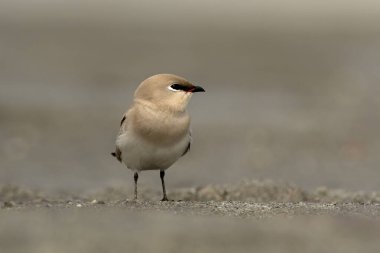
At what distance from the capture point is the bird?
9398 mm

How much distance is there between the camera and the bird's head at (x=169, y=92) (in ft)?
31.2

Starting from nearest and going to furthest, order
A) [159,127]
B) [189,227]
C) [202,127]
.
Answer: [189,227] < [159,127] < [202,127]

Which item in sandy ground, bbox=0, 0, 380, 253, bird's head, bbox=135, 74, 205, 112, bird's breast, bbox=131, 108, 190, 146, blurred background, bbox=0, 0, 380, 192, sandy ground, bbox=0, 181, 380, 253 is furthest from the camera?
blurred background, bbox=0, 0, 380, 192

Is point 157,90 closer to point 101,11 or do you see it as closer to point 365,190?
point 365,190

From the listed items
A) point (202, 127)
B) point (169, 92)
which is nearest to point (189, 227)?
point (169, 92)

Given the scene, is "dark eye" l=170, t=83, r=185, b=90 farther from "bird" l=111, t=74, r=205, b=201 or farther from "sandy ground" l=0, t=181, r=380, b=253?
"sandy ground" l=0, t=181, r=380, b=253

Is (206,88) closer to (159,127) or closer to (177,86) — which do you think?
(177,86)

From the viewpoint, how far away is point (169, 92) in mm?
9539

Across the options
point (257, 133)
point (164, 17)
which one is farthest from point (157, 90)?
point (164, 17)

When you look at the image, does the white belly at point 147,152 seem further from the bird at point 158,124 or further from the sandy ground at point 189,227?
the sandy ground at point 189,227

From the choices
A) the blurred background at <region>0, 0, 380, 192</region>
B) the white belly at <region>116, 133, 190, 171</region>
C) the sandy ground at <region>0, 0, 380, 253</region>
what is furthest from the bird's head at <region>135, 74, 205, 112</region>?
the blurred background at <region>0, 0, 380, 192</region>

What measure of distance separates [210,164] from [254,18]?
734 inches

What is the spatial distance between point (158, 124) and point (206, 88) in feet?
37.9

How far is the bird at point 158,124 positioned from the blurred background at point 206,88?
10.4 feet
